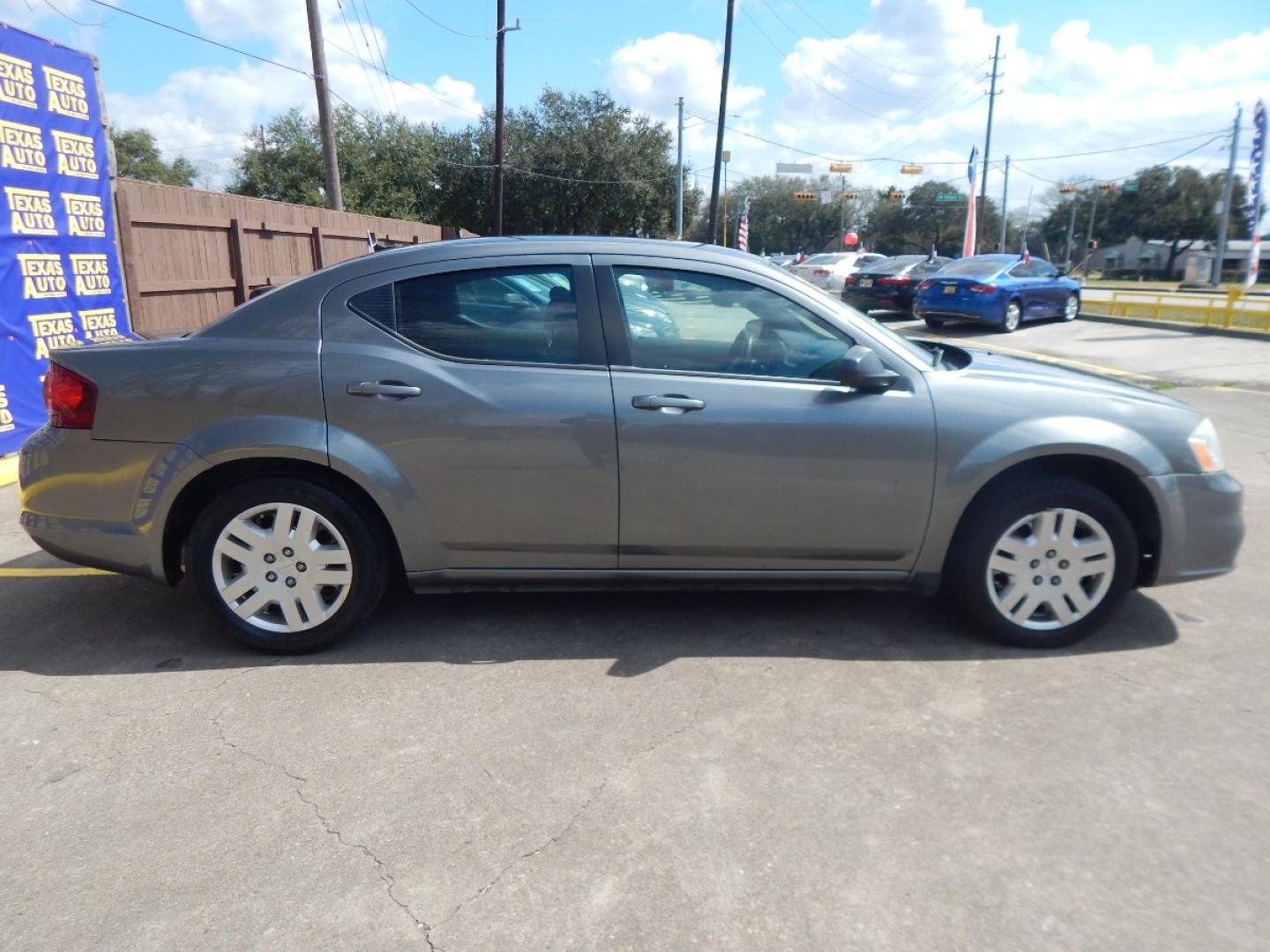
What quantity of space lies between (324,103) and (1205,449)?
61.4 ft

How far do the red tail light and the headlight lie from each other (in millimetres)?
4404

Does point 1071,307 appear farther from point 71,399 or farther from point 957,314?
point 71,399

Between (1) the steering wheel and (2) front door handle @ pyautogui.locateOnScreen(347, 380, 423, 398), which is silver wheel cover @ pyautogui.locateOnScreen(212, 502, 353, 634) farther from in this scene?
(1) the steering wheel

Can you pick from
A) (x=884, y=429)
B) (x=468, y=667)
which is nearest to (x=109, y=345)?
(x=468, y=667)

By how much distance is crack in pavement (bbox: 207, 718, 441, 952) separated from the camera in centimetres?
227

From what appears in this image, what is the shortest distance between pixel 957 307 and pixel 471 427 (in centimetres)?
1550

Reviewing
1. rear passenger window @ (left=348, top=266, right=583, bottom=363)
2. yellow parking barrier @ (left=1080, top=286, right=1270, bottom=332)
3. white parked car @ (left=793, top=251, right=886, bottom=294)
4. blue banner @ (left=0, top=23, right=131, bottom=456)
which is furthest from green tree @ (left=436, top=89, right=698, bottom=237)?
rear passenger window @ (left=348, top=266, right=583, bottom=363)

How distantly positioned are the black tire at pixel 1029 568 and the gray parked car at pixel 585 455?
11mm

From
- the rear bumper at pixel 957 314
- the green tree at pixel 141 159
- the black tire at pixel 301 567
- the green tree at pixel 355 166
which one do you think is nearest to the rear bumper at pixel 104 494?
the black tire at pixel 301 567

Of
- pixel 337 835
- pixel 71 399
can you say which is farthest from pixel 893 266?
pixel 337 835

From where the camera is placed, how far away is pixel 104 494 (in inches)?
143

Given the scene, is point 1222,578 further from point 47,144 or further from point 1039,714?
point 47,144

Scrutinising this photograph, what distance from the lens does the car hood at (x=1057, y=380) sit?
3779mm

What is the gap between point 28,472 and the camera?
3.71m
